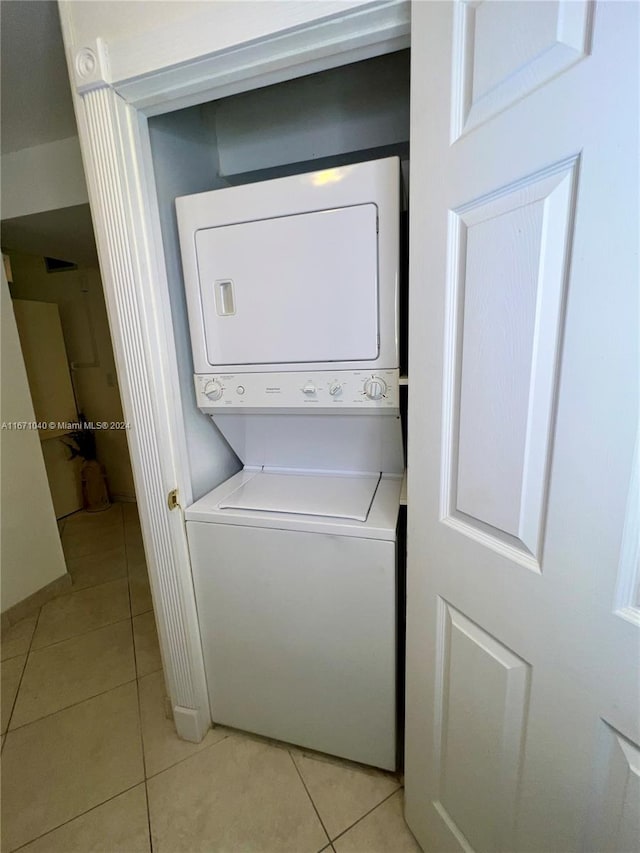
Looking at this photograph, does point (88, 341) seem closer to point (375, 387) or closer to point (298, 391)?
point (298, 391)

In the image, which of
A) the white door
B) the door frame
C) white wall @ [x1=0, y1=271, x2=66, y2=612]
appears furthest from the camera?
white wall @ [x1=0, y1=271, x2=66, y2=612]

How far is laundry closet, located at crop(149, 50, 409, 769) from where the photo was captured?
1074 mm

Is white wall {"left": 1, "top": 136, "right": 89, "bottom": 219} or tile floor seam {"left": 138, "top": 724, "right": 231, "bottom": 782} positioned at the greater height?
white wall {"left": 1, "top": 136, "right": 89, "bottom": 219}

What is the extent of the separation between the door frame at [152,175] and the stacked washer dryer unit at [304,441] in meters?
0.10

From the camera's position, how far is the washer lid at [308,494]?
118 cm

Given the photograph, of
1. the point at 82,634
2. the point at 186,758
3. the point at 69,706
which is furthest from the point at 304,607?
the point at 82,634

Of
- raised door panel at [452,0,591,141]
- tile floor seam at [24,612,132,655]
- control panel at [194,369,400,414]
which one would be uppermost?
raised door panel at [452,0,591,141]

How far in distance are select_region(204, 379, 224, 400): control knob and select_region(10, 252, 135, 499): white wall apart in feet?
9.14

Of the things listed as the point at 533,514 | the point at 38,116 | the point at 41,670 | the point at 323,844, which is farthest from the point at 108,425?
the point at 533,514

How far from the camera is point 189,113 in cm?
A: 133

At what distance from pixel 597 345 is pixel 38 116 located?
2.24 m

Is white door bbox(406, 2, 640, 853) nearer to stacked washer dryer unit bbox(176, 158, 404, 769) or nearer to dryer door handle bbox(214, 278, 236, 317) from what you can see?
stacked washer dryer unit bbox(176, 158, 404, 769)

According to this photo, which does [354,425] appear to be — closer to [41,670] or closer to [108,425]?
[41,670]

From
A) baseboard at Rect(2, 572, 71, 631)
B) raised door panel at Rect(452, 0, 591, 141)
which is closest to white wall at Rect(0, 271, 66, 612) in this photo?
baseboard at Rect(2, 572, 71, 631)
